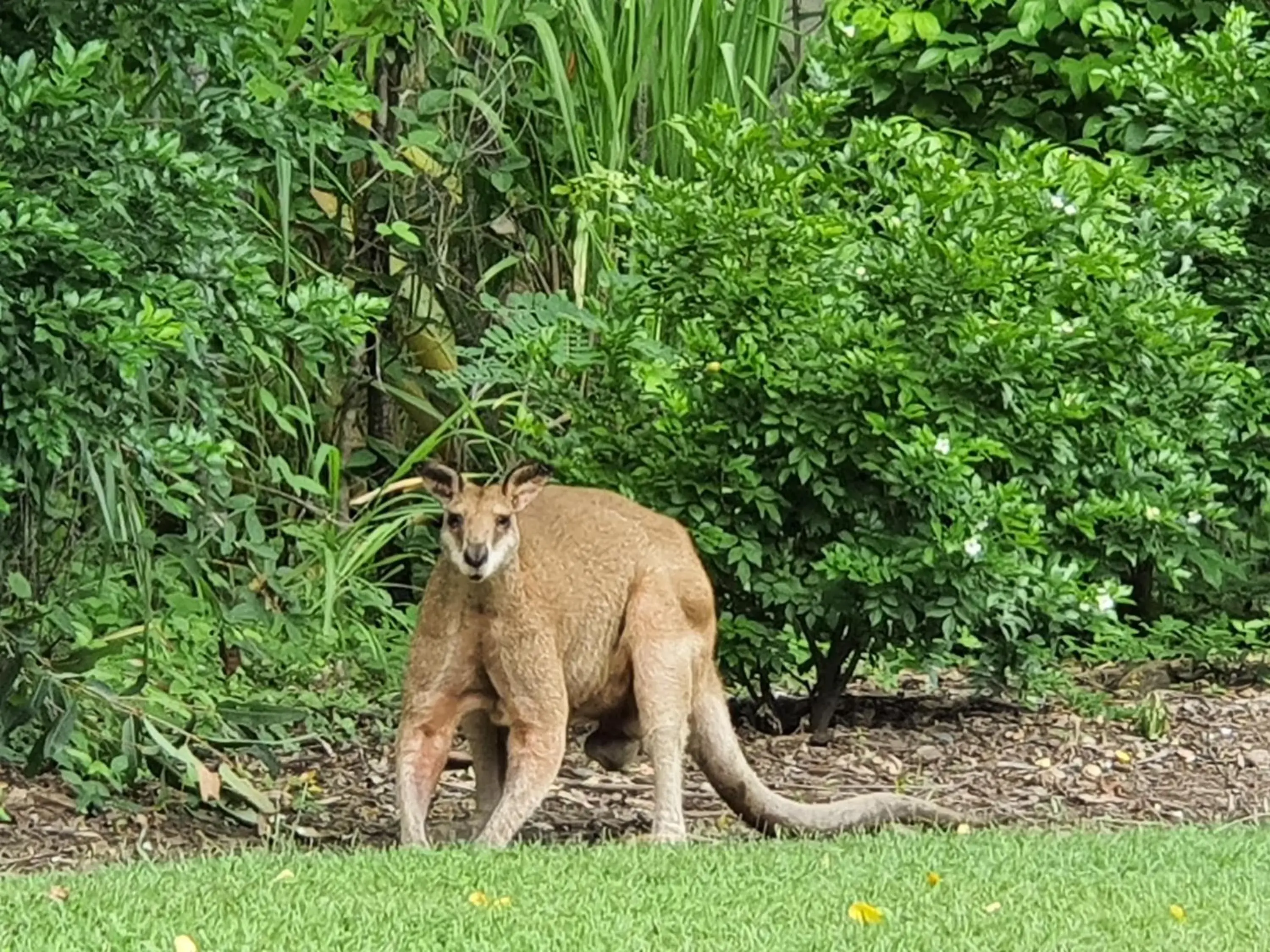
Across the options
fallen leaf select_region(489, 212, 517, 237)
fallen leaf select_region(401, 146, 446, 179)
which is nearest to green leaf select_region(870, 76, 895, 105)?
fallen leaf select_region(489, 212, 517, 237)

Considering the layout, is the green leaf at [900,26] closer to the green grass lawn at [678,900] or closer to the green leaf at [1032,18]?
the green leaf at [1032,18]

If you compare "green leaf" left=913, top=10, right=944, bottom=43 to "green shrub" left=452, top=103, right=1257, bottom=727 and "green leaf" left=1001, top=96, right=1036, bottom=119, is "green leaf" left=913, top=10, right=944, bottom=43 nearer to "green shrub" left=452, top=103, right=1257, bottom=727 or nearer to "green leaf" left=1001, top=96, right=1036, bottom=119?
"green leaf" left=1001, top=96, right=1036, bottom=119

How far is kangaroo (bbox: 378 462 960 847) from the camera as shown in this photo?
6.16 m

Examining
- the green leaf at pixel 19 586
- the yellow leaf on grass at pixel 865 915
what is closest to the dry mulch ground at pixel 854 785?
the green leaf at pixel 19 586

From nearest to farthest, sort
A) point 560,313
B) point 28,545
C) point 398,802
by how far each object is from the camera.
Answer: point 398,802
point 28,545
point 560,313

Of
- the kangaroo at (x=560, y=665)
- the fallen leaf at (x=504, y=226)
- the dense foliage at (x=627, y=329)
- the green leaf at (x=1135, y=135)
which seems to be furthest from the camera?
the fallen leaf at (x=504, y=226)

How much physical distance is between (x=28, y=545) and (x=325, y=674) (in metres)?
1.99

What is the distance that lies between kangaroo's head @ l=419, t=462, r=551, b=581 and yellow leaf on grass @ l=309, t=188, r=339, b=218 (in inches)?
160

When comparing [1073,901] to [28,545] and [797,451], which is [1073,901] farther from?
[28,545]

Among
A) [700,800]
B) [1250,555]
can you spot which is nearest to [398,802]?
[700,800]

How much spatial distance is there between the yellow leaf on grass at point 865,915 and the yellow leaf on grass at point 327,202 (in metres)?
6.04

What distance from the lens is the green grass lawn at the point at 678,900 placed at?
446 cm

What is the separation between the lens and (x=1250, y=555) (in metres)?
9.59

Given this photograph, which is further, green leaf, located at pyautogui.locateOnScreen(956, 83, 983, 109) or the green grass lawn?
green leaf, located at pyautogui.locateOnScreen(956, 83, 983, 109)
